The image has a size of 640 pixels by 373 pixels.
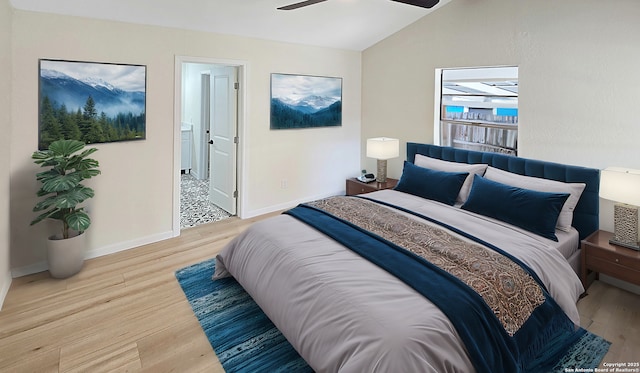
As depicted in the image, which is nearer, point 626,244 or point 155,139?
point 626,244

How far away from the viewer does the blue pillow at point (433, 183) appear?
363 cm

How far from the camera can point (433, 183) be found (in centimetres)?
375

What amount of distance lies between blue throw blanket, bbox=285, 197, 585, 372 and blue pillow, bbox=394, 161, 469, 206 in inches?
52.9

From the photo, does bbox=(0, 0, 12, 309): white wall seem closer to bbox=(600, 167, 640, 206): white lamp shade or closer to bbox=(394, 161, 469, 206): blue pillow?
bbox=(394, 161, 469, 206): blue pillow

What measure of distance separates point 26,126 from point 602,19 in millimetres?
4976

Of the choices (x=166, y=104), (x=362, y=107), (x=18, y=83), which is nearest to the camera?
(x=18, y=83)

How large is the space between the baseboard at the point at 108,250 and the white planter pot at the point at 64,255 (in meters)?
0.26

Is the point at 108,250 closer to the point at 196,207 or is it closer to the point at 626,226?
the point at 196,207

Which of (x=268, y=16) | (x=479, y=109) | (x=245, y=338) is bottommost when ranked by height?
(x=245, y=338)

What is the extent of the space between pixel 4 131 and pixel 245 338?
2.41m

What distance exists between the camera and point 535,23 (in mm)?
3584

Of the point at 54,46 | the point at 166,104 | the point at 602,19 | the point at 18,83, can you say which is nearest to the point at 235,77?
the point at 166,104

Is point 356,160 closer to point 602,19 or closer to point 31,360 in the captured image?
point 602,19

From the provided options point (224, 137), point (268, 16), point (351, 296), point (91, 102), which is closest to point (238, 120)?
point (224, 137)
